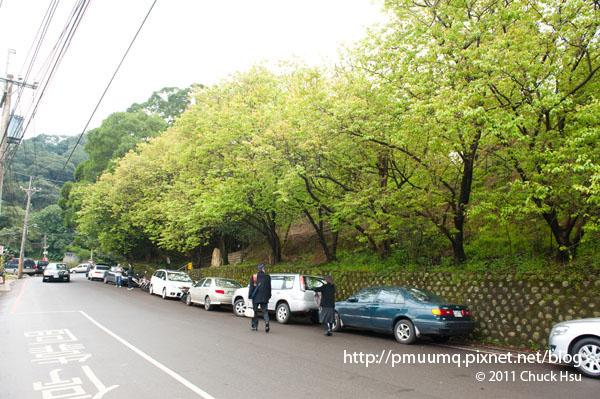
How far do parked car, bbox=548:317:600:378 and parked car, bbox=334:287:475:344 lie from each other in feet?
8.51

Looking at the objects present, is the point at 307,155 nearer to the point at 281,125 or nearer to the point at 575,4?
the point at 281,125

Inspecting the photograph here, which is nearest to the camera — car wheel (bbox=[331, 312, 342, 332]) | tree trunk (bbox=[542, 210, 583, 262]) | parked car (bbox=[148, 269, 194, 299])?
tree trunk (bbox=[542, 210, 583, 262])

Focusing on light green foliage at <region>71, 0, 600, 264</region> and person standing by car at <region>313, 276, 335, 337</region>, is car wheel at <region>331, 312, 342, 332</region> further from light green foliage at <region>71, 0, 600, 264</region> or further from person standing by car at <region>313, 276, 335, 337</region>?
light green foliage at <region>71, 0, 600, 264</region>

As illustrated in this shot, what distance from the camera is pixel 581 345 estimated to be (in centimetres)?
707

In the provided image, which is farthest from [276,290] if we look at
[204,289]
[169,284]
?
[169,284]

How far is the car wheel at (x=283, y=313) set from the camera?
44.4 feet

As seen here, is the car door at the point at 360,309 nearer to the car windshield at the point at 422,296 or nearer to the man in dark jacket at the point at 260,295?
the car windshield at the point at 422,296

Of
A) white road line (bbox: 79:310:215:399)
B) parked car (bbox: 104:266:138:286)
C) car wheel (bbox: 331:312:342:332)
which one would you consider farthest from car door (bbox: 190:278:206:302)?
parked car (bbox: 104:266:138:286)

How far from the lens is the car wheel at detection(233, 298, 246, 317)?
1554cm

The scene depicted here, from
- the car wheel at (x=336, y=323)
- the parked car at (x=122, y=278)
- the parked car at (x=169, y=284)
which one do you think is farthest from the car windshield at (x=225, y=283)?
the parked car at (x=122, y=278)

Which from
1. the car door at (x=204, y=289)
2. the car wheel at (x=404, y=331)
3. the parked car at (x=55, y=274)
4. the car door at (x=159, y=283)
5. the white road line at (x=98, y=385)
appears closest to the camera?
the white road line at (x=98, y=385)

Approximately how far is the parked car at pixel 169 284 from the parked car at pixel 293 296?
368 inches

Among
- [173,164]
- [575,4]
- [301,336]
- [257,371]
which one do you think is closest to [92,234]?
[173,164]

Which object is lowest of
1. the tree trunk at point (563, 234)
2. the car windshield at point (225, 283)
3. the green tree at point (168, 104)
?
the car windshield at point (225, 283)
